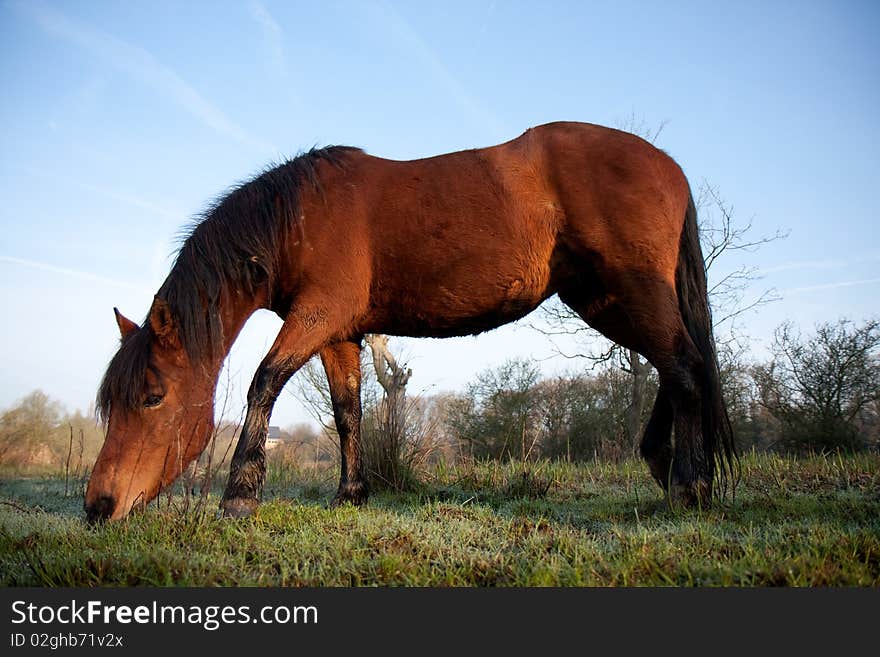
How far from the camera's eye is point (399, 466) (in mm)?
5082

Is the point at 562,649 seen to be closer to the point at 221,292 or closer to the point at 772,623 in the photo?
the point at 772,623

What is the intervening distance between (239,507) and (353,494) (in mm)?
1077

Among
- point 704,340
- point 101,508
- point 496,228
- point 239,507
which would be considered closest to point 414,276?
point 496,228

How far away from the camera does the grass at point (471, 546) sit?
6.63ft

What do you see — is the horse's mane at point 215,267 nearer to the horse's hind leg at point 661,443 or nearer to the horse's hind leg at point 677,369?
the horse's hind leg at point 677,369

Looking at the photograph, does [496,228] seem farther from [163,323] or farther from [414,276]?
[163,323]

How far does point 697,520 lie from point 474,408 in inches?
445

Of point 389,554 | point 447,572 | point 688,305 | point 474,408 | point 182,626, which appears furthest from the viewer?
point 474,408

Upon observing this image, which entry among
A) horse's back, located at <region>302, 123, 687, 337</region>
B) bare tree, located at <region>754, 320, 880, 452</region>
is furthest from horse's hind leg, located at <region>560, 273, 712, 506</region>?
bare tree, located at <region>754, 320, 880, 452</region>

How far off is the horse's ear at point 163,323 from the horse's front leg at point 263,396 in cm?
61

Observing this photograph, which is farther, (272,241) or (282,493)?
(282,493)

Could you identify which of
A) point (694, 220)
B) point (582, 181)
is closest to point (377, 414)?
point (582, 181)

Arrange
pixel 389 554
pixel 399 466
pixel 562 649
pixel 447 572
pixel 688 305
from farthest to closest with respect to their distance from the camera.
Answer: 1. pixel 399 466
2. pixel 688 305
3. pixel 389 554
4. pixel 447 572
5. pixel 562 649

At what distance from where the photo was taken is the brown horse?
3.46 m
